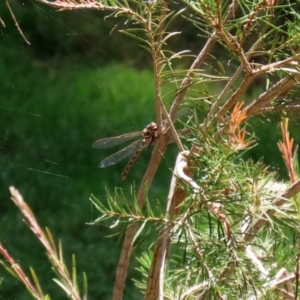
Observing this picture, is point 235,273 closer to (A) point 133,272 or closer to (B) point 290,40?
(B) point 290,40

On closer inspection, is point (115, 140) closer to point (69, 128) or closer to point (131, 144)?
point (131, 144)

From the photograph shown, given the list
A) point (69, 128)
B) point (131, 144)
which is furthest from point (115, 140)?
point (69, 128)

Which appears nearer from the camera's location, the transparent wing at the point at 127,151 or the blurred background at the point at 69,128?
the transparent wing at the point at 127,151

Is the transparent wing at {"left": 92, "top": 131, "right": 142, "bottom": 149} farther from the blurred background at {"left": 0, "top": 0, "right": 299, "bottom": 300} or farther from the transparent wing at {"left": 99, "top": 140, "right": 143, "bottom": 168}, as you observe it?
the blurred background at {"left": 0, "top": 0, "right": 299, "bottom": 300}

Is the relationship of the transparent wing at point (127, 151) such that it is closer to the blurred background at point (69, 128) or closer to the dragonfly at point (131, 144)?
the dragonfly at point (131, 144)

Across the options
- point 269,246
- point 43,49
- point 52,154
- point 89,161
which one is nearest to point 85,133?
point 89,161

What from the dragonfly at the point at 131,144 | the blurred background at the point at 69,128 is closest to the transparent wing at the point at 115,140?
the dragonfly at the point at 131,144
